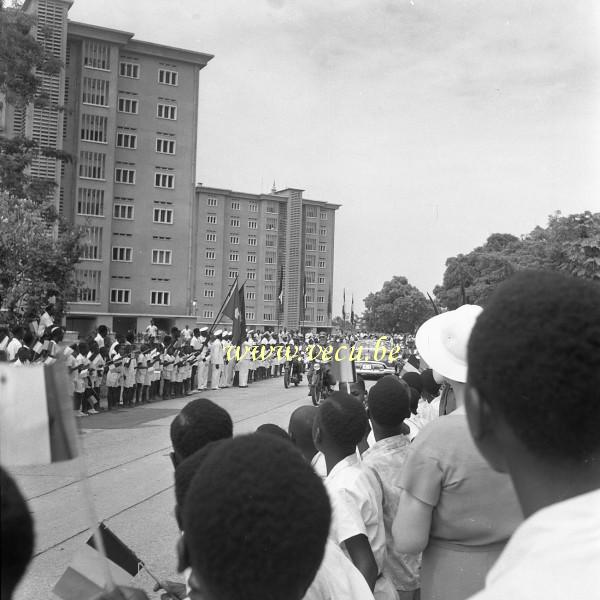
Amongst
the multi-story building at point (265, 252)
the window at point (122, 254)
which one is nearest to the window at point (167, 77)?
the window at point (122, 254)

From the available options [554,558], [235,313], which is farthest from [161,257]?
[554,558]

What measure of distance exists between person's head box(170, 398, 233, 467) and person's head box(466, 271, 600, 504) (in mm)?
1765

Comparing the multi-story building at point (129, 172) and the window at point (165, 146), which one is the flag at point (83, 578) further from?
the window at point (165, 146)

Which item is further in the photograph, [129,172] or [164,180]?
[164,180]

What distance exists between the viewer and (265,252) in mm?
84500

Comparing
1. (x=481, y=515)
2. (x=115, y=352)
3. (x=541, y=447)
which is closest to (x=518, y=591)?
(x=541, y=447)

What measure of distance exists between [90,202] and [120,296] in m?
6.79

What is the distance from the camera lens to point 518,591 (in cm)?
100

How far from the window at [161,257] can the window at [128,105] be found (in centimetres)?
970

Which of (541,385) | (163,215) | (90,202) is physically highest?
(90,202)

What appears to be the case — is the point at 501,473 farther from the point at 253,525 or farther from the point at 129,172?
the point at 129,172

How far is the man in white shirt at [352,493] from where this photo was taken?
2.81m

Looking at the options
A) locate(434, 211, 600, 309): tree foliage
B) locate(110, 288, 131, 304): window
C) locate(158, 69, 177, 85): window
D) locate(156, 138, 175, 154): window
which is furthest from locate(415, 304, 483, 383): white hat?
locate(158, 69, 177, 85): window

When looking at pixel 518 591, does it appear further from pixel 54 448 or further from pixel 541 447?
pixel 54 448
